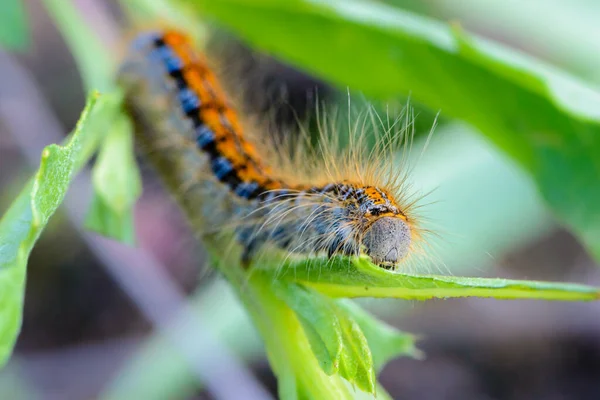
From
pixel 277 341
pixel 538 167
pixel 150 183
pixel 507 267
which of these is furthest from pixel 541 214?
pixel 277 341

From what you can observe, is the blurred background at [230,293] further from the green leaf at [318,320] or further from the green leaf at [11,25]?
the green leaf at [318,320]

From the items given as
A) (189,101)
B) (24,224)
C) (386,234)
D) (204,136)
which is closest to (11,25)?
(189,101)

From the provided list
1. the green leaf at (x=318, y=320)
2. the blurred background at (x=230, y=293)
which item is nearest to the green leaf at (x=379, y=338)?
the green leaf at (x=318, y=320)

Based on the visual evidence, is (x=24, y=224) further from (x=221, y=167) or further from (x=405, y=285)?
(x=221, y=167)

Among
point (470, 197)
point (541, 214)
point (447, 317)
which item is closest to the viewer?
point (470, 197)

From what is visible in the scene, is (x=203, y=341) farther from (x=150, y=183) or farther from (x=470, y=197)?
(x=470, y=197)

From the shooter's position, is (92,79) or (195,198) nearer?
(195,198)
